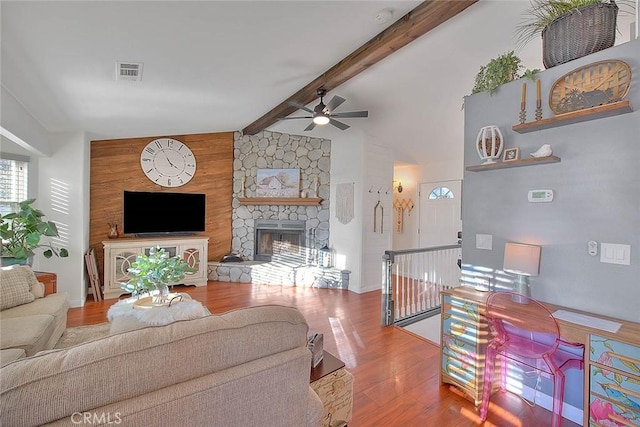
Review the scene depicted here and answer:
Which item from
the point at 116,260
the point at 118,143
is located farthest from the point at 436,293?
the point at 118,143

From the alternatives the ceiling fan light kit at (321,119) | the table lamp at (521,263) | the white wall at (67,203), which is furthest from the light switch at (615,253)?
the white wall at (67,203)

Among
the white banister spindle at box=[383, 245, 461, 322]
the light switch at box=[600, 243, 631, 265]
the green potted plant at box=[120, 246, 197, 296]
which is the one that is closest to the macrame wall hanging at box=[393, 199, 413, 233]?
the white banister spindle at box=[383, 245, 461, 322]

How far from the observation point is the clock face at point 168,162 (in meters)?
5.04

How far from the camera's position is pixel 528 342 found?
1.87 meters

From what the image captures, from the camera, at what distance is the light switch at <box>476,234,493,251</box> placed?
94.3 inches

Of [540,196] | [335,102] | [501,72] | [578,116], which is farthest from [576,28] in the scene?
[335,102]

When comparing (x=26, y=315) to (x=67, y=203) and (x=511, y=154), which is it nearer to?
(x=67, y=203)

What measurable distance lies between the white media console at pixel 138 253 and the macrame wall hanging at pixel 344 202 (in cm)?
255

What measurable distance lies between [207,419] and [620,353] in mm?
1987

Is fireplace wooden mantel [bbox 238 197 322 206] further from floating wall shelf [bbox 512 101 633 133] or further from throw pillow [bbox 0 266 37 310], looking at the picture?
floating wall shelf [bbox 512 101 633 133]

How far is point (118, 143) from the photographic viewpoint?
4.79 meters

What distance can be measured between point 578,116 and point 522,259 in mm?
998

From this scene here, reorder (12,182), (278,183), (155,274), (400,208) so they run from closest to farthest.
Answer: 1. (155,274)
2. (12,182)
3. (278,183)
4. (400,208)

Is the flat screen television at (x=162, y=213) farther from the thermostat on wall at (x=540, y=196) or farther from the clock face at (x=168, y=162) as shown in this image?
the thermostat on wall at (x=540, y=196)
